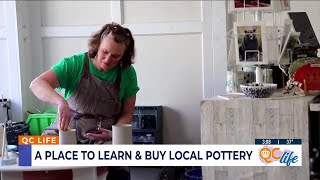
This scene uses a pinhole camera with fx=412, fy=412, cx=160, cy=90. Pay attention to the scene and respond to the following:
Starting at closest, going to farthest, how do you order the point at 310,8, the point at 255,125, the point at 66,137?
the point at 66,137
the point at 255,125
the point at 310,8

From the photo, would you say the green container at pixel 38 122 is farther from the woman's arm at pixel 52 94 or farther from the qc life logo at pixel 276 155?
the qc life logo at pixel 276 155

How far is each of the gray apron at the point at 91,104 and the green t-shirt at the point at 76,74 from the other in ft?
0.07

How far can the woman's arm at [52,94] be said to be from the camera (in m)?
1.89

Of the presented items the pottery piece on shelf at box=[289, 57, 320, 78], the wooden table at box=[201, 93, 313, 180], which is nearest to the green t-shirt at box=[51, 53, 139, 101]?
the wooden table at box=[201, 93, 313, 180]

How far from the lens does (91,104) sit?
223 cm

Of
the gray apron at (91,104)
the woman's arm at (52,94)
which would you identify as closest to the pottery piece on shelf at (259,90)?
the gray apron at (91,104)

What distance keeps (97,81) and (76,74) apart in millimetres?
118

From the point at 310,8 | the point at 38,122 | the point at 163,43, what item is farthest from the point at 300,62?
the point at 38,122

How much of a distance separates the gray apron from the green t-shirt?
0.07ft

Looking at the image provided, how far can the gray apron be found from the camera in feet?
7.21

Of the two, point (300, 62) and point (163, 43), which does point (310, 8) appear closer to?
point (300, 62)

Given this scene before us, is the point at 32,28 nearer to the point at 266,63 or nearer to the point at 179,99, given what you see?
the point at 179,99

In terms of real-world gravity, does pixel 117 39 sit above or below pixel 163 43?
below

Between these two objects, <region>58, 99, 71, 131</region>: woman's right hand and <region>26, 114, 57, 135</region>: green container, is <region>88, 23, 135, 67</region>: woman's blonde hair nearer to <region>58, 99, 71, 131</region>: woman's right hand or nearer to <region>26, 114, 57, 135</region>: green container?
<region>58, 99, 71, 131</region>: woman's right hand
